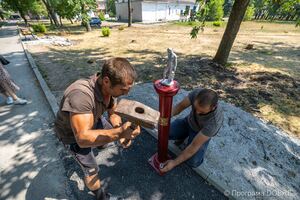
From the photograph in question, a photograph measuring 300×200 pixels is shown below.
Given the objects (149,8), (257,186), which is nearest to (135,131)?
(257,186)

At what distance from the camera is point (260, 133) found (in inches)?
144

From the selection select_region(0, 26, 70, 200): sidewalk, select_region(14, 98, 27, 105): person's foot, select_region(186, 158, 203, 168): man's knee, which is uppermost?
select_region(186, 158, 203, 168): man's knee

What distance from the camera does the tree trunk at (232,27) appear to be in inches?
242

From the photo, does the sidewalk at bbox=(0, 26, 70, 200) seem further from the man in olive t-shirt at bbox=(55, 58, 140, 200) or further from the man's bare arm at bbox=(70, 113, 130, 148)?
the man's bare arm at bbox=(70, 113, 130, 148)

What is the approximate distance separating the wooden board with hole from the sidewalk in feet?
5.86

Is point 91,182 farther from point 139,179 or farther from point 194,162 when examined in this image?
point 194,162

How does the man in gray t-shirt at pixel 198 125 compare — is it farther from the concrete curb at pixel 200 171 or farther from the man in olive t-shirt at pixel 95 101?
the man in olive t-shirt at pixel 95 101

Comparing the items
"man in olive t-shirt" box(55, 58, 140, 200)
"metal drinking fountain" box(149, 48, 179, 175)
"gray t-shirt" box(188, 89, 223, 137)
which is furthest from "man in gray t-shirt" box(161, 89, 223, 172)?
"man in olive t-shirt" box(55, 58, 140, 200)

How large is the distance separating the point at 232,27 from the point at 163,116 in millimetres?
5770

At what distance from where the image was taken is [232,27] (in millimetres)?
6574

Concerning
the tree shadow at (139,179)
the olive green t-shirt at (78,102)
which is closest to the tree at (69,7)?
the tree shadow at (139,179)

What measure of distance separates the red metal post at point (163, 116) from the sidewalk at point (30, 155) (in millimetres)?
1363

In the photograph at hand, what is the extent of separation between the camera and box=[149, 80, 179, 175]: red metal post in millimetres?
2031

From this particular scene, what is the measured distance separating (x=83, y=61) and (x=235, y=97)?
652cm
